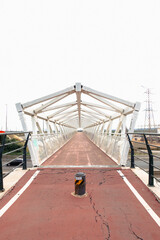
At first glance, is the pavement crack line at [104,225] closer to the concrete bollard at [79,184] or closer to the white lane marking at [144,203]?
the concrete bollard at [79,184]

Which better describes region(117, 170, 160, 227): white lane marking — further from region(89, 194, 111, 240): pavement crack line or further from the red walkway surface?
the red walkway surface

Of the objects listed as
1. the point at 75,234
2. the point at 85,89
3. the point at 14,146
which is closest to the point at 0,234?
the point at 75,234

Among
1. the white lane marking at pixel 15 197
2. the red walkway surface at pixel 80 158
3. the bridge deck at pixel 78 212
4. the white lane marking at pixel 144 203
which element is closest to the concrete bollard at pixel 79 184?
the bridge deck at pixel 78 212

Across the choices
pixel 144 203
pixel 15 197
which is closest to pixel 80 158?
pixel 15 197

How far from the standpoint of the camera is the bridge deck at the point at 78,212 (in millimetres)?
2227

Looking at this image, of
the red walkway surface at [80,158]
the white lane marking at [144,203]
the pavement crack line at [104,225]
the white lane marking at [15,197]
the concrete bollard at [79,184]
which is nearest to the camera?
the pavement crack line at [104,225]

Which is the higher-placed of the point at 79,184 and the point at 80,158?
the point at 79,184

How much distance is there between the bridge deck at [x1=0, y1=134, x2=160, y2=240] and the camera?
7.30 feet

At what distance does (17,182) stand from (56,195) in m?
1.55

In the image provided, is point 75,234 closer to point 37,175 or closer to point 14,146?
point 37,175

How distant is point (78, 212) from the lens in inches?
109

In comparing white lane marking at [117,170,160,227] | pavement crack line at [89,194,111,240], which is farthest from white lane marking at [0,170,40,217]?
white lane marking at [117,170,160,227]

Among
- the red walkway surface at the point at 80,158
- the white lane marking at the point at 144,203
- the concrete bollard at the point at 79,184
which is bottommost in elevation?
the red walkway surface at the point at 80,158

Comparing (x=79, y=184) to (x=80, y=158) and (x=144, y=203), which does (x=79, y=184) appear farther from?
(x=80, y=158)
